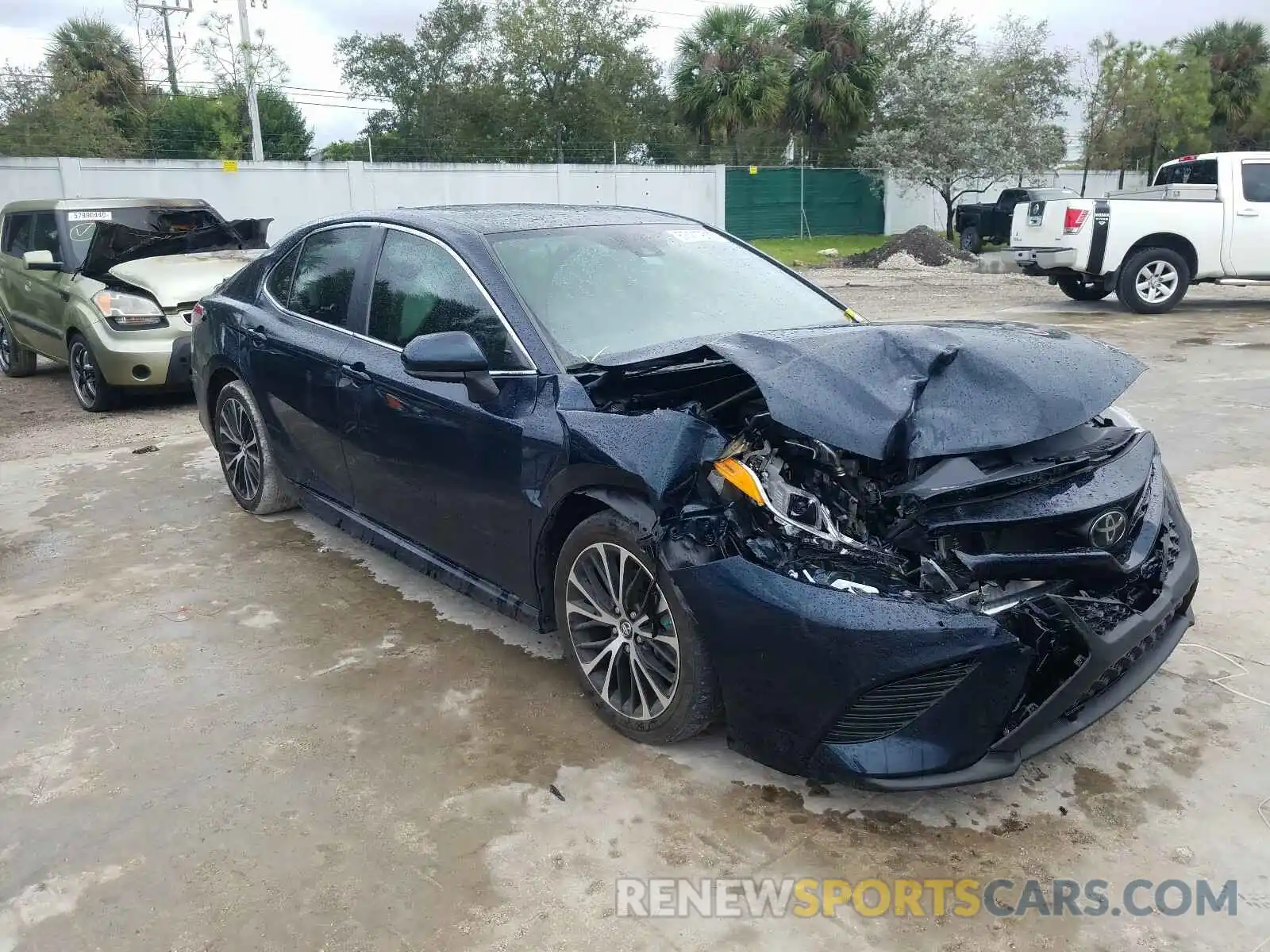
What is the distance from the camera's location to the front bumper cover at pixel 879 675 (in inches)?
95.9

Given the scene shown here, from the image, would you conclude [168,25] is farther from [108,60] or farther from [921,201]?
[921,201]

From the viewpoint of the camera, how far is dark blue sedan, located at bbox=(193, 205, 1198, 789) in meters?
2.51

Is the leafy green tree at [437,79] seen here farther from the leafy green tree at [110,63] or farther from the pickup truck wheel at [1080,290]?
the pickup truck wheel at [1080,290]

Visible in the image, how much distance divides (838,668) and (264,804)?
1723mm

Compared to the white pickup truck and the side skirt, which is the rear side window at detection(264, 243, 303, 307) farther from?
the white pickup truck

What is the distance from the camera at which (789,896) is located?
2484mm

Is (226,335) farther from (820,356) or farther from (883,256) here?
(883,256)

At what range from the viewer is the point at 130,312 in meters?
7.78

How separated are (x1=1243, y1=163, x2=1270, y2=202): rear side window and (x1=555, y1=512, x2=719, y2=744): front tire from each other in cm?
1231

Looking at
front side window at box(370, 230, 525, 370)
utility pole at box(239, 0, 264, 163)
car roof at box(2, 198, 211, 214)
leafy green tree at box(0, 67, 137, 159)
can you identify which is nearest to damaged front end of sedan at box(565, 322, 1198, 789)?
front side window at box(370, 230, 525, 370)

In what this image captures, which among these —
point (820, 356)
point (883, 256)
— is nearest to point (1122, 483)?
point (820, 356)

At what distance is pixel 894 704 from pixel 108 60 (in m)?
34.3

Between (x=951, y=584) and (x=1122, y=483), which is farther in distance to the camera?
(x=1122, y=483)

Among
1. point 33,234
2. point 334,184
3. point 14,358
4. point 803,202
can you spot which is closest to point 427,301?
point 33,234
